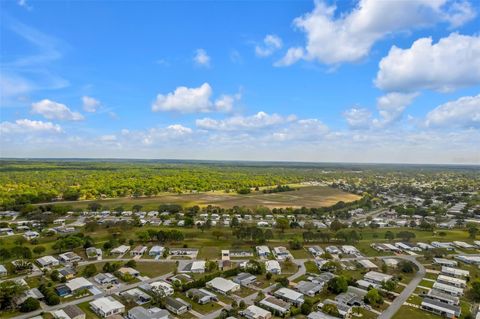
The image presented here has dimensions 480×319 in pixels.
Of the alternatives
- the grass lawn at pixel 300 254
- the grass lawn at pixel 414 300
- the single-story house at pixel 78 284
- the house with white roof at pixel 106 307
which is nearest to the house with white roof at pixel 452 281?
the grass lawn at pixel 414 300

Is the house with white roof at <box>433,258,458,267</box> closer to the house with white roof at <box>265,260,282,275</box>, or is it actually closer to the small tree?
the house with white roof at <box>265,260,282,275</box>

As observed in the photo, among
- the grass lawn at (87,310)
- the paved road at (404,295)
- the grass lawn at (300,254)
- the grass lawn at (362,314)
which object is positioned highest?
the grass lawn at (300,254)

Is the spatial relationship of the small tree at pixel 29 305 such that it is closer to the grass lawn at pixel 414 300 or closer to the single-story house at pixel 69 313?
the single-story house at pixel 69 313

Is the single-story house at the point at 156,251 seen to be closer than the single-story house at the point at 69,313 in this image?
No

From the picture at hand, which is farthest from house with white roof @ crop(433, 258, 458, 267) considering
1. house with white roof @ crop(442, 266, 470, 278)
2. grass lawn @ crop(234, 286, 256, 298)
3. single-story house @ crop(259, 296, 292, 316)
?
grass lawn @ crop(234, 286, 256, 298)

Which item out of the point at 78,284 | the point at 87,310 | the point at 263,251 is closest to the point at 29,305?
the point at 87,310

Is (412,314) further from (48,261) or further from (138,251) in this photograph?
(48,261)

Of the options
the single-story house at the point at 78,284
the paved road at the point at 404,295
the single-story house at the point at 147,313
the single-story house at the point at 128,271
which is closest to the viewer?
the single-story house at the point at 147,313
